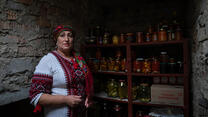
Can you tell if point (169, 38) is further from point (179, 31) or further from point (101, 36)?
point (101, 36)

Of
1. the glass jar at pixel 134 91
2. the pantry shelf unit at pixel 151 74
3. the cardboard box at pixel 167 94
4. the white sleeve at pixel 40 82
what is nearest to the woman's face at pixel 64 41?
the white sleeve at pixel 40 82

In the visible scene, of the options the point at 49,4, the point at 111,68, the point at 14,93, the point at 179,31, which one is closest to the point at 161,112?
the point at 111,68

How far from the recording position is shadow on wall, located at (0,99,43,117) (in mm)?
1008

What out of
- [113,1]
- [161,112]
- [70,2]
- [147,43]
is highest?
[113,1]

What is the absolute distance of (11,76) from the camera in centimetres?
112

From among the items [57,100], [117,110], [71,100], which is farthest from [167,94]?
[57,100]

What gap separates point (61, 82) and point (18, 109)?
435 mm

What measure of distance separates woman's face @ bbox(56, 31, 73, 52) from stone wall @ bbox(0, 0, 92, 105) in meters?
0.30

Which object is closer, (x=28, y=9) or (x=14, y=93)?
(x=14, y=93)

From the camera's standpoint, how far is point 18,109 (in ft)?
3.63

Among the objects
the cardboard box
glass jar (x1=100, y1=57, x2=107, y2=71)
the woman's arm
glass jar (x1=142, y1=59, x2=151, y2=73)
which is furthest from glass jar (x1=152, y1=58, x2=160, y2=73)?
the woman's arm

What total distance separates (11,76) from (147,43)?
141 cm

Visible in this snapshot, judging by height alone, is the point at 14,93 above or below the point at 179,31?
below

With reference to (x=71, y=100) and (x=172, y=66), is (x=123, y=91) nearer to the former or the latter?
(x=172, y=66)
